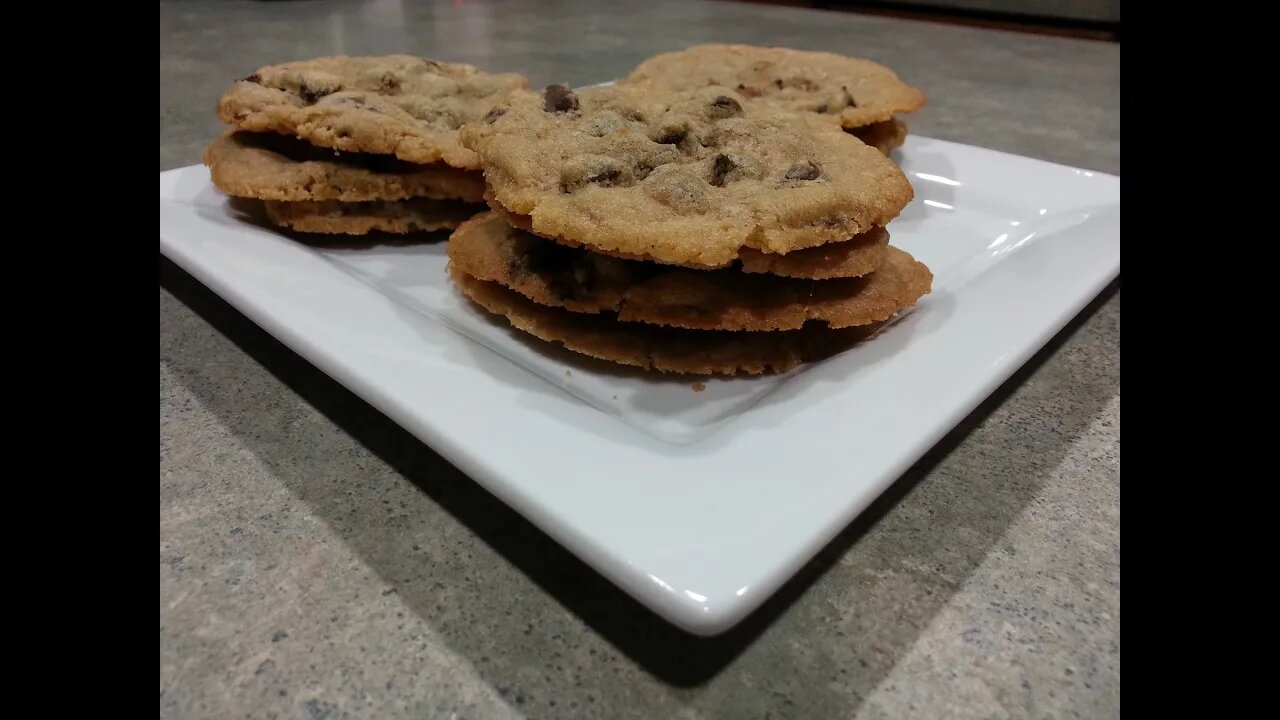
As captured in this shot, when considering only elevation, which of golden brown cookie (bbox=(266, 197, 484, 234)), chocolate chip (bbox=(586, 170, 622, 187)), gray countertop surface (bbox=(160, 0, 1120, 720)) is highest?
chocolate chip (bbox=(586, 170, 622, 187))

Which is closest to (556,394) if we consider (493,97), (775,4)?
(493,97)

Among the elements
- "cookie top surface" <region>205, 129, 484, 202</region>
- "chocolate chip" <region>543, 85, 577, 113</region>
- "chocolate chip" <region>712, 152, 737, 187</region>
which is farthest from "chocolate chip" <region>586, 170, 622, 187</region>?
"cookie top surface" <region>205, 129, 484, 202</region>

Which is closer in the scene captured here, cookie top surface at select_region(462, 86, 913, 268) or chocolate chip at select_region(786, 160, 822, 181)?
cookie top surface at select_region(462, 86, 913, 268)

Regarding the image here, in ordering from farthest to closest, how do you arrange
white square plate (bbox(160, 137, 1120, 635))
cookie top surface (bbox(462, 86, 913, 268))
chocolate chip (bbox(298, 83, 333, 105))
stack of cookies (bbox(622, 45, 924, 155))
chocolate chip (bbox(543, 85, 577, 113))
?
stack of cookies (bbox(622, 45, 924, 155)) < chocolate chip (bbox(298, 83, 333, 105)) < chocolate chip (bbox(543, 85, 577, 113)) < cookie top surface (bbox(462, 86, 913, 268)) < white square plate (bbox(160, 137, 1120, 635))

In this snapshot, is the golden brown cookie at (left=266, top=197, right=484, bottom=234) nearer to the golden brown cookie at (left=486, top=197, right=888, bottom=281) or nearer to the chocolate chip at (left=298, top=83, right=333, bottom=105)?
the chocolate chip at (left=298, top=83, right=333, bottom=105)

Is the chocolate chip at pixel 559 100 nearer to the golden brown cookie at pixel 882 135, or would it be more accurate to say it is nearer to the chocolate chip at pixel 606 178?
the chocolate chip at pixel 606 178

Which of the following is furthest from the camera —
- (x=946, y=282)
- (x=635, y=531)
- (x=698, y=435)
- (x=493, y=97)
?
(x=493, y=97)

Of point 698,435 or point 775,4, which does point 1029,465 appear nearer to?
point 698,435
